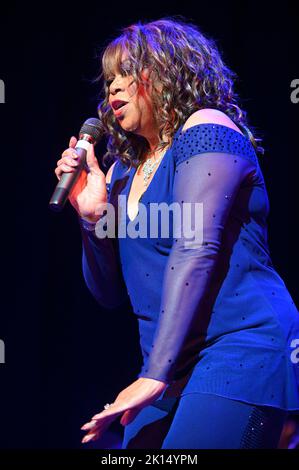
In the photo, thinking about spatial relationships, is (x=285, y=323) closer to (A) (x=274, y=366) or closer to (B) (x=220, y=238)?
(A) (x=274, y=366)

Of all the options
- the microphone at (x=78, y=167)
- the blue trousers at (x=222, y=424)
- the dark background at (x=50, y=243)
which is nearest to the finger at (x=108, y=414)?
the blue trousers at (x=222, y=424)

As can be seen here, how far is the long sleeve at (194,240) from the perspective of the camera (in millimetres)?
1139

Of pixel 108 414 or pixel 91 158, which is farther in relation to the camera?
pixel 91 158

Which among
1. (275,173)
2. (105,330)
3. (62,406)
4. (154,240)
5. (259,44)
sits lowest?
(62,406)

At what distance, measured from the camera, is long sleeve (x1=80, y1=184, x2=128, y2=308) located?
5.01 ft

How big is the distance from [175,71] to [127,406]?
0.70 metres

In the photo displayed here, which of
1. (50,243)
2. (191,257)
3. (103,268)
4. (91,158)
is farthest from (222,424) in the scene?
(50,243)

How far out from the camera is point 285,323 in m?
1.21

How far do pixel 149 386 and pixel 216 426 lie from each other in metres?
0.13

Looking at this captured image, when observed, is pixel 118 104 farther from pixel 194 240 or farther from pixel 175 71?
pixel 194 240

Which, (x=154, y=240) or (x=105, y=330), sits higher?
(x=154, y=240)

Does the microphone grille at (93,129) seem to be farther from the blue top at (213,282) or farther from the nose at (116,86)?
the blue top at (213,282)

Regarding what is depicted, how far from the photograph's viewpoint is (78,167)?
54.3 inches

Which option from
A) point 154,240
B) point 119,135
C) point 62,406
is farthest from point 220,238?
point 62,406
